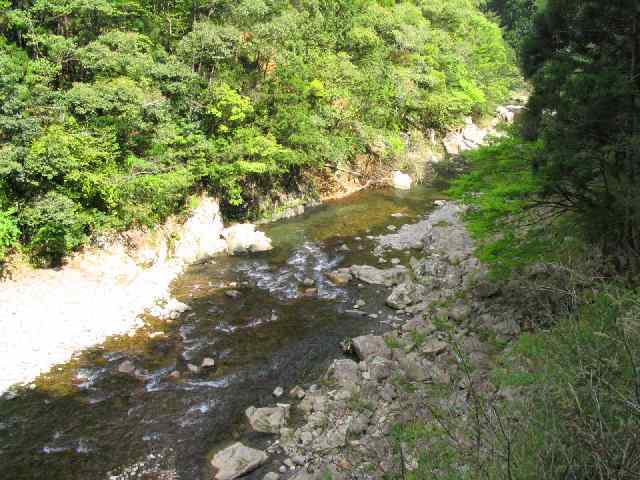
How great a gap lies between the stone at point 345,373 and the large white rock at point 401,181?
1793cm

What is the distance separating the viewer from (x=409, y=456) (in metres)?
6.59

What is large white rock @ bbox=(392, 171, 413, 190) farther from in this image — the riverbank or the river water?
the riverbank

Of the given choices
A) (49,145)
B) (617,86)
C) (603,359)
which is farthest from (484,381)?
(49,145)

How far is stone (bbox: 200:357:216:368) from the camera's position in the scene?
403 inches

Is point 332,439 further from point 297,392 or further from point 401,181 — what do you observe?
point 401,181

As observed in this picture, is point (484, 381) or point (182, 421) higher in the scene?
point (484, 381)

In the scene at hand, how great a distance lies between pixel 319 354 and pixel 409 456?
446 centimetres

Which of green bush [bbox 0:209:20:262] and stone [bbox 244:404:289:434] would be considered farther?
green bush [bbox 0:209:20:262]

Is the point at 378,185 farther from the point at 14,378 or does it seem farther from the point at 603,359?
the point at 603,359

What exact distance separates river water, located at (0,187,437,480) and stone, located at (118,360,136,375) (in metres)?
0.13

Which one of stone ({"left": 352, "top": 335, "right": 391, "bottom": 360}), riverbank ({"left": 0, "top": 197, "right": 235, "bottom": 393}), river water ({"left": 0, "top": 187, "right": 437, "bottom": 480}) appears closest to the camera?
river water ({"left": 0, "top": 187, "right": 437, "bottom": 480})

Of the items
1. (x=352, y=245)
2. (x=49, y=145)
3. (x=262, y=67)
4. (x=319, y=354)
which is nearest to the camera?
(x=319, y=354)

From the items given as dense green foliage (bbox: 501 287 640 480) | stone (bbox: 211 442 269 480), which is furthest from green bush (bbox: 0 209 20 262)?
dense green foliage (bbox: 501 287 640 480)

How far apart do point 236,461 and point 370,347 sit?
13.7 feet
